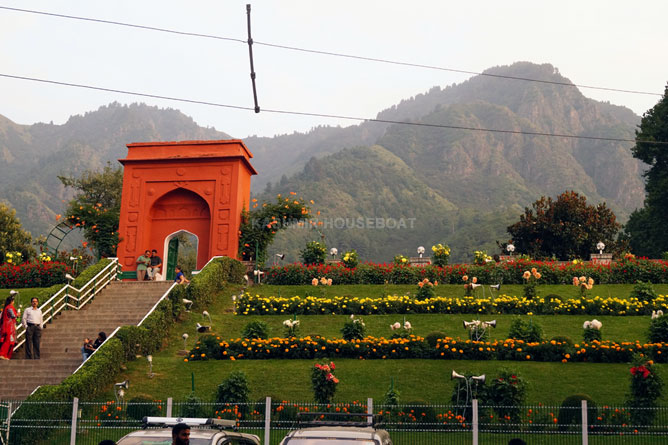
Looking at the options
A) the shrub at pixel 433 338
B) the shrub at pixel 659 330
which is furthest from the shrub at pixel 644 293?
the shrub at pixel 433 338

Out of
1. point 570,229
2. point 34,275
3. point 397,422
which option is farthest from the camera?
point 570,229

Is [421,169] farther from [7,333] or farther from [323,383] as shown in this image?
[323,383]

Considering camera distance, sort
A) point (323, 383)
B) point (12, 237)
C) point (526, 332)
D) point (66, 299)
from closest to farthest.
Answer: point (323, 383) < point (526, 332) < point (66, 299) < point (12, 237)

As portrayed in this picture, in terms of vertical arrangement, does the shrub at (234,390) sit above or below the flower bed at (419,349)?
below

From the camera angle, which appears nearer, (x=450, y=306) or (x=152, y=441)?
(x=152, y=441)

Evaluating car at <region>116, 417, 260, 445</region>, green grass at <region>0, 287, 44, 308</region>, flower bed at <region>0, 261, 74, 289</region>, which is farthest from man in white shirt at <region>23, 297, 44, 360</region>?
car at <region>116, 417, 260, 445</region>

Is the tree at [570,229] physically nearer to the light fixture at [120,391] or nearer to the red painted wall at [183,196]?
the red painted wall at [183,196]

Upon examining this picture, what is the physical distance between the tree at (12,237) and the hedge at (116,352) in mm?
33947

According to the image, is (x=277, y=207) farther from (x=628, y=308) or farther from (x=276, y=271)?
(x=628, y=308)

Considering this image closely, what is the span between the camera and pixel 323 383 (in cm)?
1439

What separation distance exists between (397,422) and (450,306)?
11.8 metres

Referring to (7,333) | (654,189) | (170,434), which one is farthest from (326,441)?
(654,189)

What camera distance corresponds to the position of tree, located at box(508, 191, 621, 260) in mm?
47062

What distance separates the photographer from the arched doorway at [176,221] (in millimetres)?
32500
